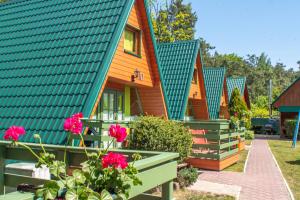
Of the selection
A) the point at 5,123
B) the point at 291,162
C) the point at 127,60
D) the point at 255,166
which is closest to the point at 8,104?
the point at 5,123

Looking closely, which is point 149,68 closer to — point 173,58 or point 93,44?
point 93,44

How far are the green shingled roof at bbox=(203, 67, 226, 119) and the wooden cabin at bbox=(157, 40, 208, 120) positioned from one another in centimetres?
378

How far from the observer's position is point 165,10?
141 ft

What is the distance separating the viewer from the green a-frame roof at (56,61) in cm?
921

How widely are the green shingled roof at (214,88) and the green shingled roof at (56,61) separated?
49.5 feet

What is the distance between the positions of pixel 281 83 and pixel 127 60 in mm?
102432

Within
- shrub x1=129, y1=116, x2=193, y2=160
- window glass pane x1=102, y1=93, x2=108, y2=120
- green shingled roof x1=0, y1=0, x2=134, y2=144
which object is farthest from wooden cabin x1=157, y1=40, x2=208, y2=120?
shrub x1=129, y1=116, x2=193, y2=160

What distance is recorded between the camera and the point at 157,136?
9586 mm

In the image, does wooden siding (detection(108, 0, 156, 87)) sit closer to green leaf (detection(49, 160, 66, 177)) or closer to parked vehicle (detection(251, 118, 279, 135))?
green leaf (detection(49, 160, 66, 177))

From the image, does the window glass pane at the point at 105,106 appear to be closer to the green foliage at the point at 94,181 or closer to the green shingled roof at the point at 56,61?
the green shingled roof at the point at 56,61

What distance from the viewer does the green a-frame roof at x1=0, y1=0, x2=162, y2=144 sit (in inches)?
363

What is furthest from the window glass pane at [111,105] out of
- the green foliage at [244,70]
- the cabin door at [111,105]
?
the green foliage at [244,70]

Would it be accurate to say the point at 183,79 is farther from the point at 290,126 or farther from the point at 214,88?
the point at 290,126

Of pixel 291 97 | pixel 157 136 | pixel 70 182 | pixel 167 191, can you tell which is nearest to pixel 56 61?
pixel 157 136
